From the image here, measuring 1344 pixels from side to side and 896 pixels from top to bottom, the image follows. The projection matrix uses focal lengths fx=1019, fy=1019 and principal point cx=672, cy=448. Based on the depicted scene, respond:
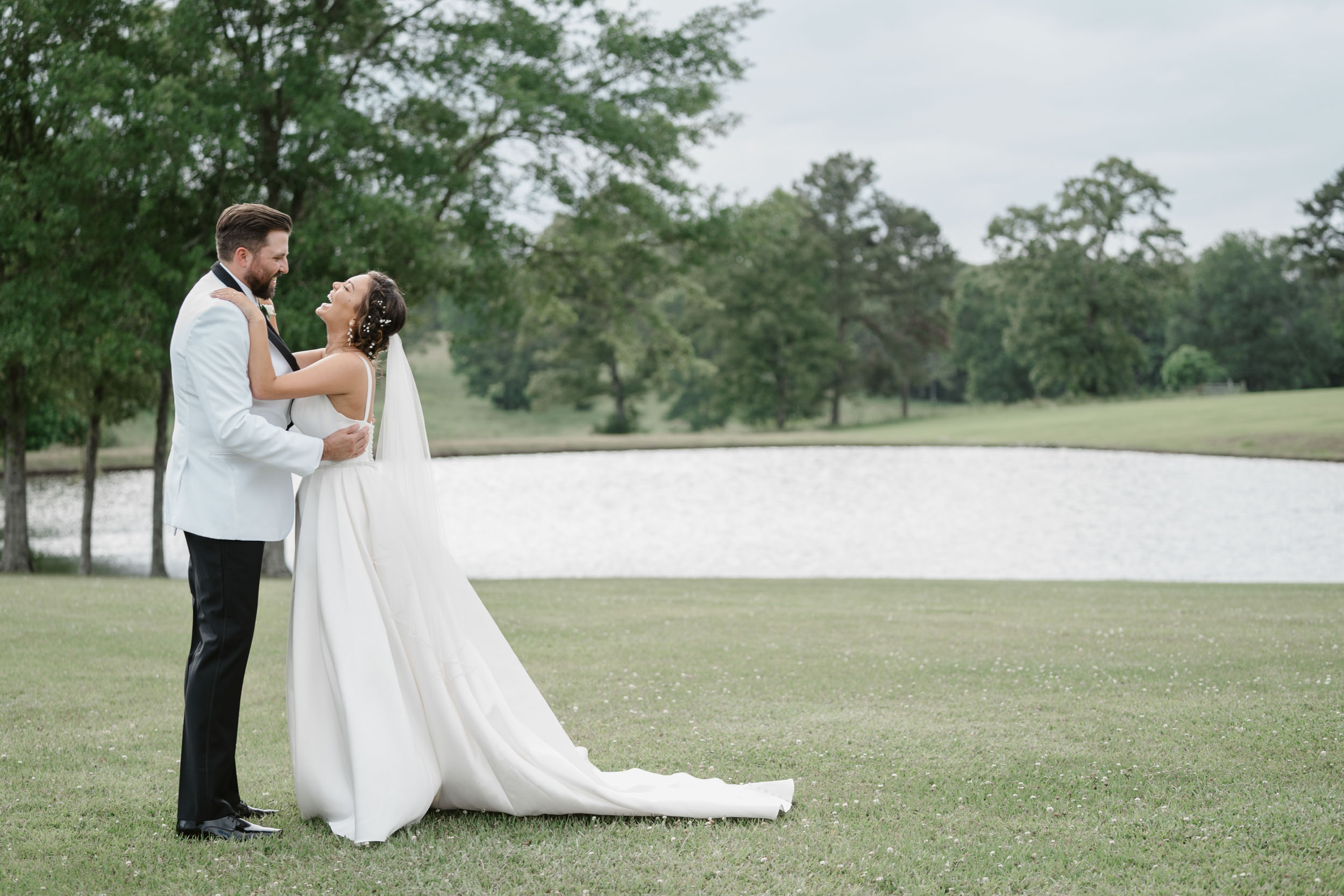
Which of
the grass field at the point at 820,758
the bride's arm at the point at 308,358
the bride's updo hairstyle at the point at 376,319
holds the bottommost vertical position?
the grass field at the point at 820,758

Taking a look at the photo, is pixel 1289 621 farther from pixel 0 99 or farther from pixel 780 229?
pixel 0 99

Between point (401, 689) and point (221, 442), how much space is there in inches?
55.2

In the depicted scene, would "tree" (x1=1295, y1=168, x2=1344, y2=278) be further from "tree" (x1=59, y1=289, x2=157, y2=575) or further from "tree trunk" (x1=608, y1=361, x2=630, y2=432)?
"tree" (x1=59, y1=289, x2=157, y2=575)

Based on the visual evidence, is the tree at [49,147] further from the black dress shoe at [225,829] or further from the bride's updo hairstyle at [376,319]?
the black dress shoe at [225,829]

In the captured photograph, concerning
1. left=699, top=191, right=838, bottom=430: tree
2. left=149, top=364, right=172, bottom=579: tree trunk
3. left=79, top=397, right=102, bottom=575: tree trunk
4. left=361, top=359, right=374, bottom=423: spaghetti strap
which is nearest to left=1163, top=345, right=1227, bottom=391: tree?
left=699, top=191, right=838, bottom=430: tree

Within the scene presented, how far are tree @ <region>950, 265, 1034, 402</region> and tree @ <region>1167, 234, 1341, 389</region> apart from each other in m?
15.3

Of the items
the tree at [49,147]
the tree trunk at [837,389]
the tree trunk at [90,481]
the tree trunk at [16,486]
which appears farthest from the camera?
the tree trunk at [837,389]

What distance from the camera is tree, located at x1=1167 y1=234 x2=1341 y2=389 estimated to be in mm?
84375

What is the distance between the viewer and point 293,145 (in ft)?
58.2

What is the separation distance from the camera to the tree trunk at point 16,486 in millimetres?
19734

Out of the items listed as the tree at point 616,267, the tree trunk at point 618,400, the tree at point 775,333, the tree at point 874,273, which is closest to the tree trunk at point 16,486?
the tree at point 616,267

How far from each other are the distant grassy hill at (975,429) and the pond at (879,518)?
113 inches

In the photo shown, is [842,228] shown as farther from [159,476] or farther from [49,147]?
[49,147]

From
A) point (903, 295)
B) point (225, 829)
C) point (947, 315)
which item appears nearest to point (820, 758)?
point (225, 829)
